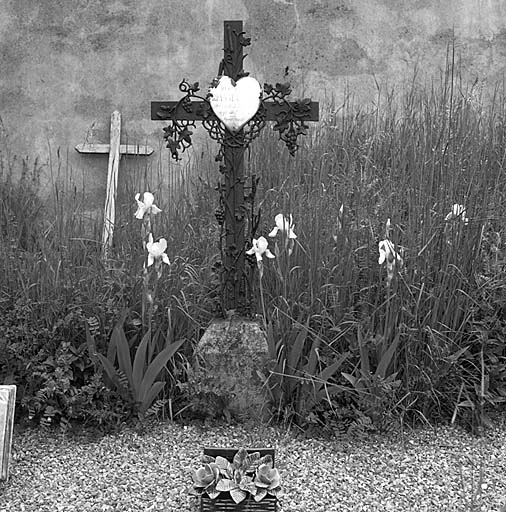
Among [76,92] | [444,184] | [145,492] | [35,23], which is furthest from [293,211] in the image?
[35,23]

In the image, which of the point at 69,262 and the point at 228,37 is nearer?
the point at 228,37

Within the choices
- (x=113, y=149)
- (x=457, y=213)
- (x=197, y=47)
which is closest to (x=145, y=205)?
(x=457, y=213)

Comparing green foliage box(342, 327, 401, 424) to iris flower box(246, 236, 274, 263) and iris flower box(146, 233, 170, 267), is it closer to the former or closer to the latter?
iris flower box(246, 236, 274, 263)

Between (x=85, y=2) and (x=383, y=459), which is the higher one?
(x=85, y=2)

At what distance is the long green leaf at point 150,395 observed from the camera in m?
3.84

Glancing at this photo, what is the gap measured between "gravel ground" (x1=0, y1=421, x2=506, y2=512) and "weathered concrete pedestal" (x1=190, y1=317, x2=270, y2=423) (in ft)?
0.37

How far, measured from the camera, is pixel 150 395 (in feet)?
12.6

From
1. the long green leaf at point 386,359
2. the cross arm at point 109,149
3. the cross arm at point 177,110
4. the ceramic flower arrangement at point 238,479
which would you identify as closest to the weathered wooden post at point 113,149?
the cross arm at point 109,149

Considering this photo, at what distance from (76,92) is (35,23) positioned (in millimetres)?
573

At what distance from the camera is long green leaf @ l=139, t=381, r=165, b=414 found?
3838 mm

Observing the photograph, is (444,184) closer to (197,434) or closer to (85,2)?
(197,434)

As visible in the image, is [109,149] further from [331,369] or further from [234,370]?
[331,369]

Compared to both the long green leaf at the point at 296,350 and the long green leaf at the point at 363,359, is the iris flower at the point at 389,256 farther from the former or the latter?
the long green leaf at the point at 296,350

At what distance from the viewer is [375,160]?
5047 mm
